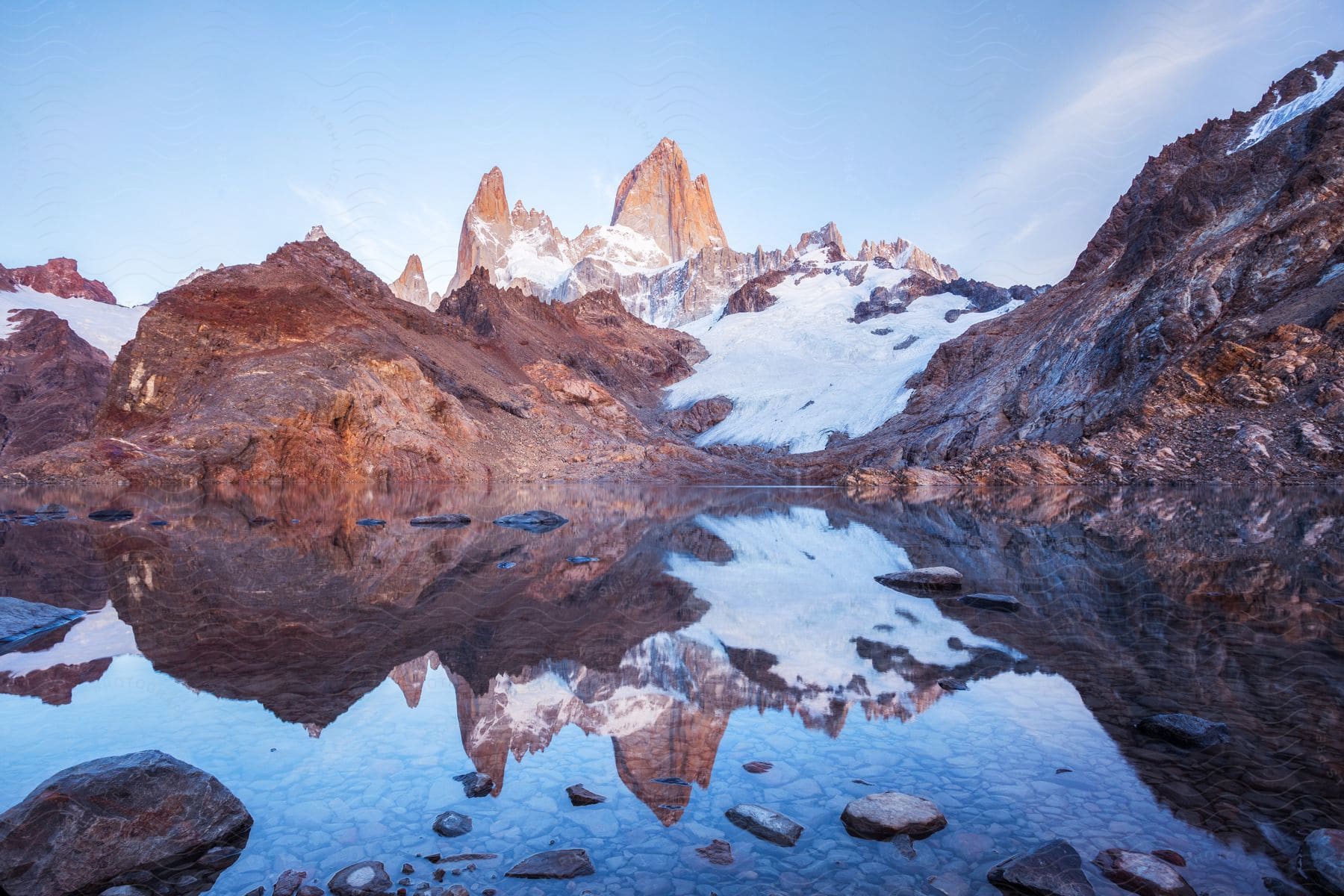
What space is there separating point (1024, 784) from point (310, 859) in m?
4.09

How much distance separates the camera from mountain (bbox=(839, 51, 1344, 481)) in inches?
1481

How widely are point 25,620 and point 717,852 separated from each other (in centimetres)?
876

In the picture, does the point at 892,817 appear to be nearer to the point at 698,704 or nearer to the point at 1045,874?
the point at 1045,874

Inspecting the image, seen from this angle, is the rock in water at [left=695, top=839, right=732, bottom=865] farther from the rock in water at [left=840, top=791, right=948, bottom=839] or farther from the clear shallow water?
the rock in water at [left=840, top=791, right=948, bottom=839]

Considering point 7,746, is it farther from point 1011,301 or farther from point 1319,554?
point 1011,301

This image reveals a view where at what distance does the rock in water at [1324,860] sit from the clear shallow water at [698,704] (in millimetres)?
103

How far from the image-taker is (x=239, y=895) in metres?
3.26

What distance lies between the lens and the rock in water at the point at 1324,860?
10.4 feet

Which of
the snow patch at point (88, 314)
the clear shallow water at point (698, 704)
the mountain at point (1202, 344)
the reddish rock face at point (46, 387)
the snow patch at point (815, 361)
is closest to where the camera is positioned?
the clear shallow water at point (698, 704)

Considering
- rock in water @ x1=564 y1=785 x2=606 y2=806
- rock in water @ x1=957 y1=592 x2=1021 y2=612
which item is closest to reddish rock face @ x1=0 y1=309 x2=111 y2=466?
rock in water @ x1=957 y1=592 x2=1021 y2=612

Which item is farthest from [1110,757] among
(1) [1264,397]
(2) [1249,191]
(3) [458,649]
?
(2) [1249,191]

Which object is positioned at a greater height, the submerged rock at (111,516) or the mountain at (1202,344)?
the mountain at (1202,344)

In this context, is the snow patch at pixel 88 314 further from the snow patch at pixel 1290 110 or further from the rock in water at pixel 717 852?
the snow patch at pixel 1290 110

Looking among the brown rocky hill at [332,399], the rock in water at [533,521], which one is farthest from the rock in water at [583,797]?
the brown rocky hill at [332,399]
